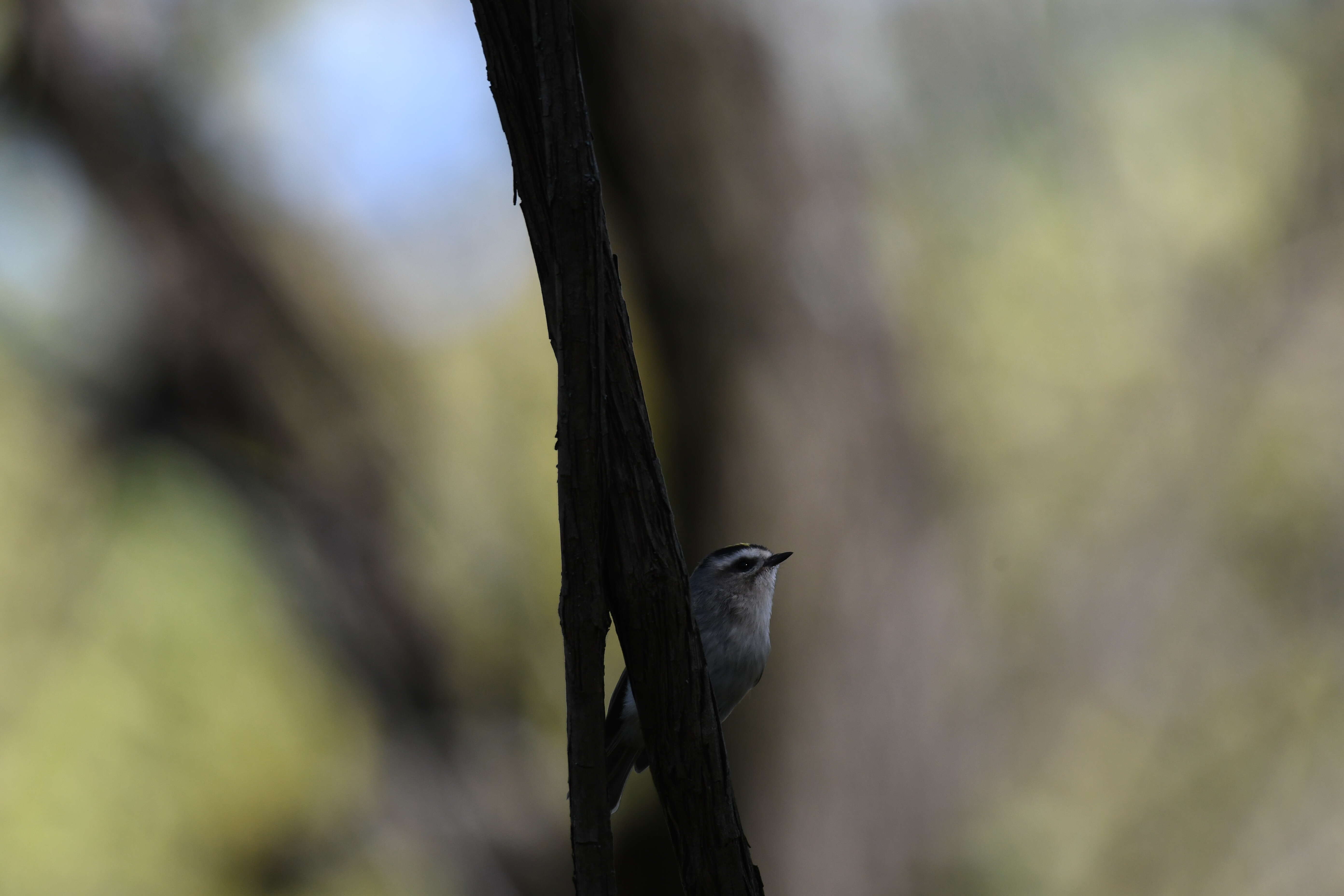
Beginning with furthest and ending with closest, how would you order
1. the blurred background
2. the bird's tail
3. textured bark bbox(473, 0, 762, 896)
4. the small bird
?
the blurred background → the bird's tail → the small bird → textured bark bbox(473, 0, 762, 896)

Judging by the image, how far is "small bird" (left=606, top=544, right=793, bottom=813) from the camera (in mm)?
1449

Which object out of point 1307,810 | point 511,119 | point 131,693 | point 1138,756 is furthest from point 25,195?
point 1307,810

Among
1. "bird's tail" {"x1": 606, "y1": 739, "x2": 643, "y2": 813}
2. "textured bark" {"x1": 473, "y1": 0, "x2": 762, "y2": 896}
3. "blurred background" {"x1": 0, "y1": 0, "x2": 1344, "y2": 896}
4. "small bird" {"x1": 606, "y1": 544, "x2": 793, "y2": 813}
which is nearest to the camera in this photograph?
"textured bark" {"x1": 473, "y1": 0, "x2": 762, "y2": 896}

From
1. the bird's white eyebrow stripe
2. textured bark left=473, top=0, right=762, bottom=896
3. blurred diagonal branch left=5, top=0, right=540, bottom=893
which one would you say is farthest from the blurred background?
textured bark left=473, top=0, right=762, bottom=896

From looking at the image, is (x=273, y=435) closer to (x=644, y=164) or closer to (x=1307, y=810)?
(x=644, y=164)

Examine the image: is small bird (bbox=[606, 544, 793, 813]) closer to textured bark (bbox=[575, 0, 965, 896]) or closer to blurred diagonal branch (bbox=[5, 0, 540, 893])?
textured bark (bbox=[575, 0, 965, 896])

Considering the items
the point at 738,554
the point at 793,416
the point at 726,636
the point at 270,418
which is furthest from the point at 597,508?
the point at 270,418

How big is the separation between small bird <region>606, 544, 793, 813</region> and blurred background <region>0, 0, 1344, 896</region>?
3.62ft

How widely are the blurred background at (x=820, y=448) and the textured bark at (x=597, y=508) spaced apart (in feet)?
6.55

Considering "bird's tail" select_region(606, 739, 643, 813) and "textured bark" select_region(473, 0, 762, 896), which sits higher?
"textured bark" select_region(473, 0, 762, 896)

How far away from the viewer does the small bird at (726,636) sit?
145cm

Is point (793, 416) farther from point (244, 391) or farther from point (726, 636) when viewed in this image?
point (244, 391)

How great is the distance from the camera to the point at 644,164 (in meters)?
2.74

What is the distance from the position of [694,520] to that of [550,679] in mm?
658
